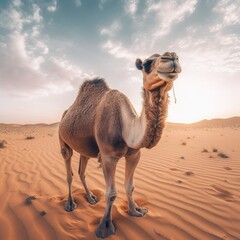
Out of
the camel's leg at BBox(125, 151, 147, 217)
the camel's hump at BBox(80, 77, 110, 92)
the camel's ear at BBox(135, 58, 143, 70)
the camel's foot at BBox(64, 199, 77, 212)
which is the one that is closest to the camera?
the camel's ear at BBox(135, 58, 143, 70)

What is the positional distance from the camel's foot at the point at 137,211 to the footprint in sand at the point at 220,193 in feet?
5.50

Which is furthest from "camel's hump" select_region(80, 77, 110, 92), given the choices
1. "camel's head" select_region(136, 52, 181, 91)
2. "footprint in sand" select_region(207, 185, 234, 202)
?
"footprint in sand" select_region(207, 185, 234, 202)

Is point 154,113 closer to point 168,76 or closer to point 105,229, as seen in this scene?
point 168,76

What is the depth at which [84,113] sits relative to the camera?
3600 mm

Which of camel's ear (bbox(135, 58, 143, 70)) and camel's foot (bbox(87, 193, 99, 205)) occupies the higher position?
camel's ear (bbox(135, 58, 143, 70))

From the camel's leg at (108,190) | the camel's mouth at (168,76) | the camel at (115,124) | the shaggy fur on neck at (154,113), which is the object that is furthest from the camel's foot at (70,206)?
the camel's mouth at (168,76)

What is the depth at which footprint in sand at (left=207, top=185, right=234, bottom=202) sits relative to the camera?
4.09 meters

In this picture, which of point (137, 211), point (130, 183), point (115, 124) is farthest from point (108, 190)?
point (115, 124)

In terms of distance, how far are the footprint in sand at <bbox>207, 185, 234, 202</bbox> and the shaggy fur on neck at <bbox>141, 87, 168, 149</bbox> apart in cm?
276

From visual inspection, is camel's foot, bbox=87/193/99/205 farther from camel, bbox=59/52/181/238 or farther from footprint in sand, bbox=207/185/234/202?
footprint in sand, bbox=207/185/234/202

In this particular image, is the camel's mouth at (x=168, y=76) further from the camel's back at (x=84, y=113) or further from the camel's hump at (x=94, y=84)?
the camel's hump at (x=94, y=84)

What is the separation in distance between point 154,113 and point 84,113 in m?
1.69

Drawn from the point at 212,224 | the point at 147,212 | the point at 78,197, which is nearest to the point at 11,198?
the point at 78,197

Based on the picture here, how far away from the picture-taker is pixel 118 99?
313 cm
